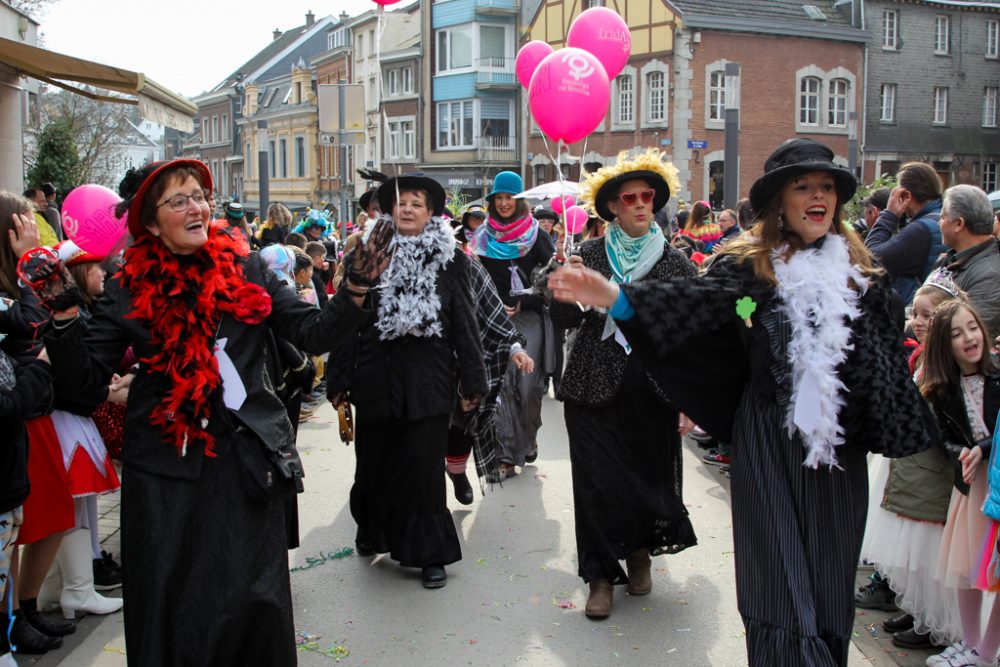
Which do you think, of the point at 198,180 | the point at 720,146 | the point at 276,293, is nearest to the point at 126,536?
the point at 276,293

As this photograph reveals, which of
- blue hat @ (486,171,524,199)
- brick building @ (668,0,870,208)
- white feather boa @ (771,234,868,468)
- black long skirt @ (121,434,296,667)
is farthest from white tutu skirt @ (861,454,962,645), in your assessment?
brick building @ (668,0,870,208)

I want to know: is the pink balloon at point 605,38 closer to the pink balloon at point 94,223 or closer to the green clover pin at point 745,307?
the pink balloon at point 94,223

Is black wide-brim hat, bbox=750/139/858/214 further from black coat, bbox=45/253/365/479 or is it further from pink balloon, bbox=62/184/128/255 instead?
pink balloon, bbox=62/184/128/255

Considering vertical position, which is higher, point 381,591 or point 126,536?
point 126,536

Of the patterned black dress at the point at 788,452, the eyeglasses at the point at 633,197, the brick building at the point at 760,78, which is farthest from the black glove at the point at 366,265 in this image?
the brick building at the point at 760,78

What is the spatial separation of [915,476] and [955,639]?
2.38ft

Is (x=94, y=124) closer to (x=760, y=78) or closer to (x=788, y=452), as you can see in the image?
(x=760, y=78)

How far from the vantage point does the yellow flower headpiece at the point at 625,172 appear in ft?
17.2

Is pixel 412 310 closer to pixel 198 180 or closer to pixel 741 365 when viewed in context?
pixel 198 180

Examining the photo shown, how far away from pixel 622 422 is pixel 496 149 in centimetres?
3995

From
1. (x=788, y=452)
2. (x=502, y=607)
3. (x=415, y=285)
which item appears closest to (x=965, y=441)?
(x=788, y=452)

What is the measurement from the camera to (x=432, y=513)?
5547 mm

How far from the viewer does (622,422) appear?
16.9 feet

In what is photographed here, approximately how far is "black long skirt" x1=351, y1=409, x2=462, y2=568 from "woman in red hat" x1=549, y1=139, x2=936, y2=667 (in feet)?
7.27
